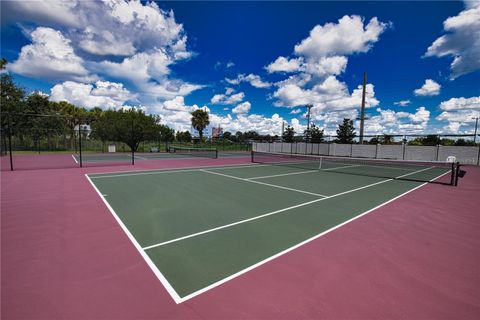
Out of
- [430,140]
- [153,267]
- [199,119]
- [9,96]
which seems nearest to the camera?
[153,267]

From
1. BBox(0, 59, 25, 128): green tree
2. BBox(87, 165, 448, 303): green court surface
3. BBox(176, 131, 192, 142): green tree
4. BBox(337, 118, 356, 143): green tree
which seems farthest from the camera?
BBox(176, 131, 192, 142): green tree

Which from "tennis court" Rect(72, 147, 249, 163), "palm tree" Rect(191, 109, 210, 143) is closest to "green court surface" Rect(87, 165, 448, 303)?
"tennis court" Rect(72, 147, 249, 163)

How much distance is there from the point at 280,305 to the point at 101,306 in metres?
2.08

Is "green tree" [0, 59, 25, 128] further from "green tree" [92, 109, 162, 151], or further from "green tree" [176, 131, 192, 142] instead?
"green tree" [176, 131, 192, 142]

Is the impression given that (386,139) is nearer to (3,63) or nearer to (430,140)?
(430,140)

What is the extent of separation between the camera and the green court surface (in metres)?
3.39

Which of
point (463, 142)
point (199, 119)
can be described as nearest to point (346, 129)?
point (463, 142)

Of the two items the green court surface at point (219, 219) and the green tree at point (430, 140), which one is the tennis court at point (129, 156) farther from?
the green tree at point (430, 140)

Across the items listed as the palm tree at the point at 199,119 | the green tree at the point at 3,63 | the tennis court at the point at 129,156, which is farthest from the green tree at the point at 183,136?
the green tree at the point at 3,63

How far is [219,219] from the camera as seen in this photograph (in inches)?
214

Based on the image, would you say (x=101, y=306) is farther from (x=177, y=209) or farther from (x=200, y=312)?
(x=177, y=209)

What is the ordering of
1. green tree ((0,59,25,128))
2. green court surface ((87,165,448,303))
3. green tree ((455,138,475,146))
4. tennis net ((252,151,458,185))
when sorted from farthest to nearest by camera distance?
green tree ((0,59,25,128)) < green tree ((455,138,475,146)) < tennis net ((252,151,458,185)) < green court surface ((87,165,448,303))

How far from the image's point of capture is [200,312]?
2.50 meters

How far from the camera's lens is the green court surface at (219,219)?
133 inches
